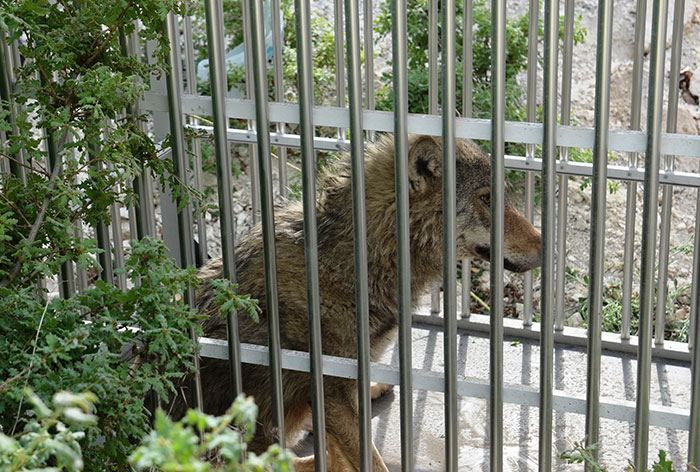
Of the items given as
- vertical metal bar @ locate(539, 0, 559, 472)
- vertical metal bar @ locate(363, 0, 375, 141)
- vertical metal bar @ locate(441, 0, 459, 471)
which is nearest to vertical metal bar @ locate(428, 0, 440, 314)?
vertical metal bar @ locate(363, 0, 375, 141)

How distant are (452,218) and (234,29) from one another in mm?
6432

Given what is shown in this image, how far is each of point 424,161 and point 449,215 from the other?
3.11 ft

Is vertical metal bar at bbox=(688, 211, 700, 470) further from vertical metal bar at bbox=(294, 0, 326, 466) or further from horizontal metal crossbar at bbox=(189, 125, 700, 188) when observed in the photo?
horizontal metal crossbar at bbox=(189, 125, 700, 188)

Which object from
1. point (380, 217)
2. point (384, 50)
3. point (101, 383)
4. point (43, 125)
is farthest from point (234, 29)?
point (101, 383)

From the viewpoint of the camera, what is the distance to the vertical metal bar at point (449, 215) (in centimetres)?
314

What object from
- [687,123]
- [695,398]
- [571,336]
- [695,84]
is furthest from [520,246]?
[695,84]

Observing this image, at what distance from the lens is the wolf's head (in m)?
4.33

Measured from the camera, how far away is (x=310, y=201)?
11.7ft

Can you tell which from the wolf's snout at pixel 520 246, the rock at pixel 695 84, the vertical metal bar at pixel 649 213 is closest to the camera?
the vertical metal bar at pixel 649 213

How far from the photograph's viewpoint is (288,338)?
4238 mm

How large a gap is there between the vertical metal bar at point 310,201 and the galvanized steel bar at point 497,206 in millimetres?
669

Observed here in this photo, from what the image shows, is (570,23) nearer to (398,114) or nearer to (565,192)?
(565,192)

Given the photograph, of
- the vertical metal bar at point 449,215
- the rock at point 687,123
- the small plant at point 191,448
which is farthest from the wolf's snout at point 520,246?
the rock at point 687,123

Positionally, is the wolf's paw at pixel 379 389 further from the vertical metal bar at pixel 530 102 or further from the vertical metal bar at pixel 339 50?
the vertical metal bar at pixel 339 50
